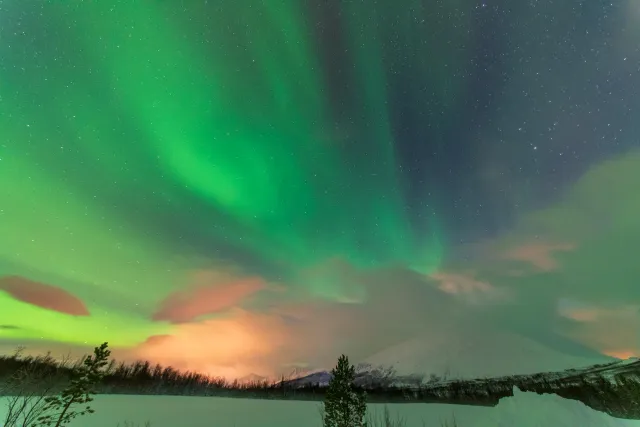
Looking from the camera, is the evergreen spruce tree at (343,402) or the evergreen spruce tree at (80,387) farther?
the evergreen spruce tree at (343,402)

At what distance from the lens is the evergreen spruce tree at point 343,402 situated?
4256cm

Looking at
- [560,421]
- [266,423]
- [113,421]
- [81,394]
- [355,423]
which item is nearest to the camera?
[81,394]

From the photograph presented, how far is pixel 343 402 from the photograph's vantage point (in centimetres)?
4362

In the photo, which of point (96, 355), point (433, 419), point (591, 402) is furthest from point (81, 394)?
point (591, 402)

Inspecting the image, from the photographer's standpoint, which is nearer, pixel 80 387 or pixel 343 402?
pixel 80 387

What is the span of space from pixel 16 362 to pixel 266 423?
307 ft

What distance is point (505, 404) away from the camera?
106 m

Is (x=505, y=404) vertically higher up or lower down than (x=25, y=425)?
higher up

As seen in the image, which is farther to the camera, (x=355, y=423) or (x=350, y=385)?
(x=350, y=385)

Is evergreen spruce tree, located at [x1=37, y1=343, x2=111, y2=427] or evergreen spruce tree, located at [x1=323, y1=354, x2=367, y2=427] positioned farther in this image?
evergreen spruce tree, located at [x1=323, y1=354, x2=367, y2=427]

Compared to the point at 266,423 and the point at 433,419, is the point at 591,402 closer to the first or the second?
the point at 433,419

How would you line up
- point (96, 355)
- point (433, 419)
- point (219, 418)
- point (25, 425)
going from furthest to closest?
point (433, 419)
point (219, 418)
point (96, 355)
point (25, 425)

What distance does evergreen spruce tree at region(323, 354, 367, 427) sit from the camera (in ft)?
140

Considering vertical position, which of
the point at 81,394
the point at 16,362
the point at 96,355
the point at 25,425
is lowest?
the point at 25,425
